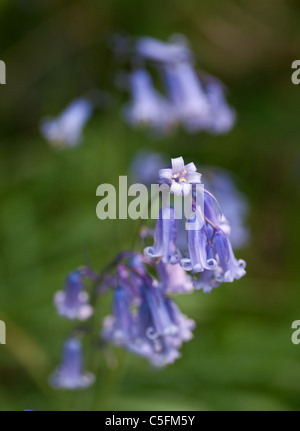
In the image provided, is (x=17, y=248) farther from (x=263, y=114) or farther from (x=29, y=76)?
(x=263, y=114)

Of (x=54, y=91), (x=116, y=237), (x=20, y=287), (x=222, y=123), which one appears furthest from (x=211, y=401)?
(x=54, y=91)

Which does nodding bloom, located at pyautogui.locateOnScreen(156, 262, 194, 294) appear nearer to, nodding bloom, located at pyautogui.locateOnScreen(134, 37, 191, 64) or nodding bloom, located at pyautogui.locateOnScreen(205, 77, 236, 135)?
nodding bloom, located at pyautogui.locateOnScreen(205, 77, 236, 135)

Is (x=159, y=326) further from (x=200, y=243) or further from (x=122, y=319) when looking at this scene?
(x=200, y=243)

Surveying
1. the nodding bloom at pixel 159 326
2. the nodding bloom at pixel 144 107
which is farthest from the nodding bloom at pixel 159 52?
the nodding bloom at pixel 159 326

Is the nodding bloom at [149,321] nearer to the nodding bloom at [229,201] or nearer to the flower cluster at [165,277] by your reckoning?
the flower cluster at [165,277]

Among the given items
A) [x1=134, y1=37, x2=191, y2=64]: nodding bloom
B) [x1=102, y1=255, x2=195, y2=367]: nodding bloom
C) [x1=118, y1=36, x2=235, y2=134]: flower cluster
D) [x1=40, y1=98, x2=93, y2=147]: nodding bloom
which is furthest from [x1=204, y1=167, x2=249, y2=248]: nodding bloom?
[x1=102, y1=255, x2=195, y2=367]: nodding bloom
